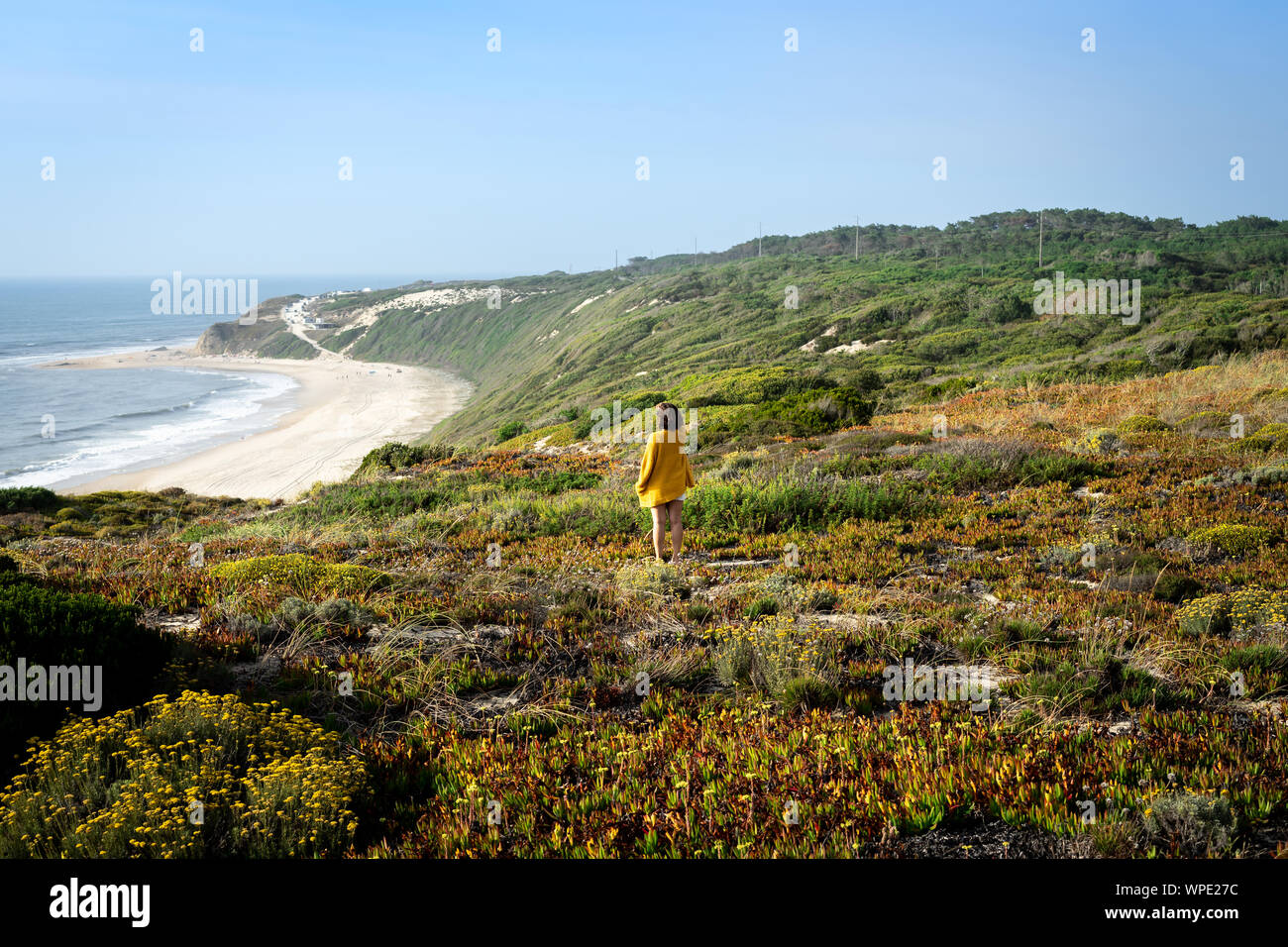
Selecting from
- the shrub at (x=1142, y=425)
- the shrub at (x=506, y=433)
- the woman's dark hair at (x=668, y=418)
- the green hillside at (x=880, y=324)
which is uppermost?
the green hillside at (x=880, y=324)

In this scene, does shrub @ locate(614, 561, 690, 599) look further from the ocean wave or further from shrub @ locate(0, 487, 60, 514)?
the ocean wave

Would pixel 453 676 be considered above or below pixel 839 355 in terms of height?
below

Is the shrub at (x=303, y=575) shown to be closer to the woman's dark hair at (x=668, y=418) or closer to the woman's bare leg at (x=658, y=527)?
the woman's bare leg at (x=658, y=527)

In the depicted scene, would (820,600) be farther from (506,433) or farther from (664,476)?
(506,433)

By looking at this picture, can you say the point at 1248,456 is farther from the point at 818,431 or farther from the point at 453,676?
the point at 453,676

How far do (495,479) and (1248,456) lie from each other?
A: 12877mm

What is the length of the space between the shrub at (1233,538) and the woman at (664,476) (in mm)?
5398

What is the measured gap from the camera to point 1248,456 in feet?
38.7

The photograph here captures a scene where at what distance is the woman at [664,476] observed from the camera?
29.1 feet

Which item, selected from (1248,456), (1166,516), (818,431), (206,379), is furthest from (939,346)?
(206,379)

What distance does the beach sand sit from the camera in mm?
40031

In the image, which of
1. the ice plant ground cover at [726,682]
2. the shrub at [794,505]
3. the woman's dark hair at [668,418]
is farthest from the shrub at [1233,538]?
the woman's dark hair at [668,418]

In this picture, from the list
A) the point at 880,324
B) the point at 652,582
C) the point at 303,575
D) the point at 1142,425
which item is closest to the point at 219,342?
the point at 880,324

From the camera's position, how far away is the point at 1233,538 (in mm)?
8195
